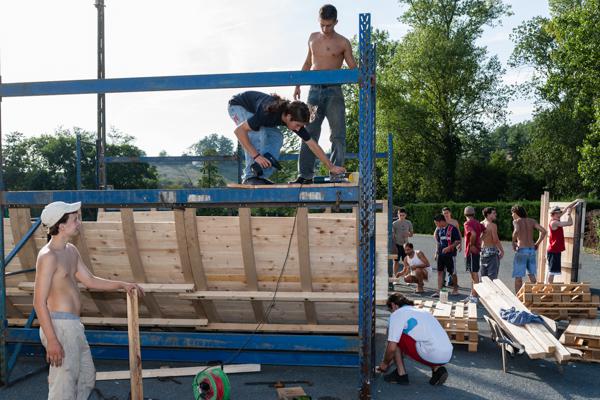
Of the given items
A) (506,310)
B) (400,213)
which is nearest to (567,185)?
(400,213)

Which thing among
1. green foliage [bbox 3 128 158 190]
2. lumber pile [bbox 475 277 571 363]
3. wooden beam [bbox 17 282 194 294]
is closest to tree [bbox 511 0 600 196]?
lumber pile [bbox 475 277 571 363]

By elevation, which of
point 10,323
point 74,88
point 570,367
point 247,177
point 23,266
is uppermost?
point 74,88

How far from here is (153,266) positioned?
670cm

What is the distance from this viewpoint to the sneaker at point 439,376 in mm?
6301

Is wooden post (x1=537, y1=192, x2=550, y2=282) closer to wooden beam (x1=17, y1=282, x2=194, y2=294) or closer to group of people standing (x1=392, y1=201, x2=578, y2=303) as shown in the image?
→ group of people standing (x1=392, y1=201, x2=578, y2=303)

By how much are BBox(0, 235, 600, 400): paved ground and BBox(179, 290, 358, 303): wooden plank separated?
1051mm

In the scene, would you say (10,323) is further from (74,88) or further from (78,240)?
(74,88)

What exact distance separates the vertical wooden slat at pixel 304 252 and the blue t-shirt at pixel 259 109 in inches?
36.3

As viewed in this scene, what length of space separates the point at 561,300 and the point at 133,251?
720cm

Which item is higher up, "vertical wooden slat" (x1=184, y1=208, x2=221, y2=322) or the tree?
the tree

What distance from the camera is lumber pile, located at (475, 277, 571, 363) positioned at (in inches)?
245

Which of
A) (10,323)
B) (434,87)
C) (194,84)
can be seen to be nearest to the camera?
(194,84)

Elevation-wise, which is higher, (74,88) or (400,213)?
(74,88)

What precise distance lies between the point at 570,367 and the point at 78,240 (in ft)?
22.4
